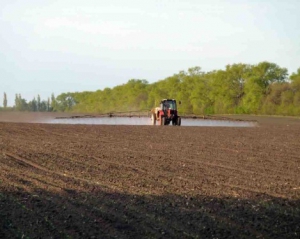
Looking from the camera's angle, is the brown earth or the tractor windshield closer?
the brown earth

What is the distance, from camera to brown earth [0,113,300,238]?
7922mm

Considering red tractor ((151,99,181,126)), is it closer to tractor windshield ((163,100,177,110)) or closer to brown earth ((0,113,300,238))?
tractor windshield ((163,100,177,110))

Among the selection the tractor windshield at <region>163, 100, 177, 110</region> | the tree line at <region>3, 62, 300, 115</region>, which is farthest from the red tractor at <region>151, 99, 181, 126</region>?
the tree line at <region>3, 62, 300, 115</region>

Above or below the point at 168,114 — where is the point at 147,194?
below

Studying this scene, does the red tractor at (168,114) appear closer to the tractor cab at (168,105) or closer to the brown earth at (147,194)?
the tractor cab at (168,105)

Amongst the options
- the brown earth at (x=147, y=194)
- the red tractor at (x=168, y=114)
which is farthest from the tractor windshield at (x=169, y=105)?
the brown earth at (x=147, y=194)

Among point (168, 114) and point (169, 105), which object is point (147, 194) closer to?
point (168, 114)

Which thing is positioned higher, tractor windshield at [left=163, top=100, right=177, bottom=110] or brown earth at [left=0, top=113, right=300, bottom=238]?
tractor windshield at [left=163, top=100, right=177, bottom=110]

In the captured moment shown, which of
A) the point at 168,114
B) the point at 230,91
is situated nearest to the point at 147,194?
the point at 168,114

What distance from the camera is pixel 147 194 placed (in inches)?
419

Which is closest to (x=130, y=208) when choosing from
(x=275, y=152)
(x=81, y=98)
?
(x=275, y=152)

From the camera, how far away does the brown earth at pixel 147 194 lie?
792cm

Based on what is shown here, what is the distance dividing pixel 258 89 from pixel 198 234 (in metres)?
75.5

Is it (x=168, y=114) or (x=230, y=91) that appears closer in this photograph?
(x=168, y=114)
